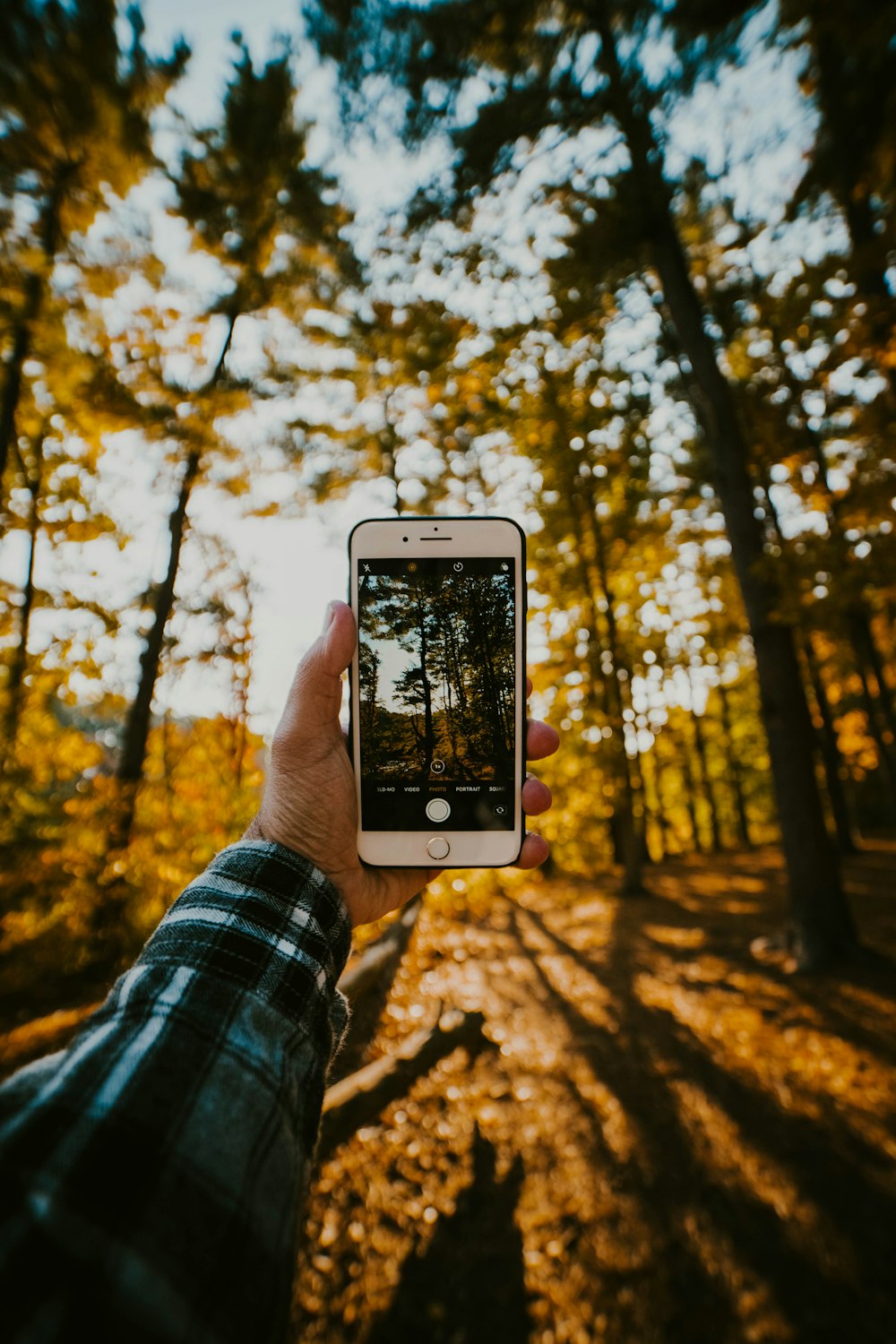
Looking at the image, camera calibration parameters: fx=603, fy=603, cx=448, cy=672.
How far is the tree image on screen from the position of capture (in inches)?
86.3

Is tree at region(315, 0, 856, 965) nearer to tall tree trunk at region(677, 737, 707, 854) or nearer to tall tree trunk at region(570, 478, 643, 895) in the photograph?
tall tree trunk at region(570, 478, 643, 895)

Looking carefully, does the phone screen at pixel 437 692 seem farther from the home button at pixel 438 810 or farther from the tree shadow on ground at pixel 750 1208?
the tree shadow on ground at pixel 750 1208

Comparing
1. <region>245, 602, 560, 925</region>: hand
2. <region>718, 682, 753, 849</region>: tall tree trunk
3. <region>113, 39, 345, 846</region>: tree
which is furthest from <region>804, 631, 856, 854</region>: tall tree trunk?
<region>245, 602, 560, 925</region>: hand

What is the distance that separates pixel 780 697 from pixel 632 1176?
525 cm

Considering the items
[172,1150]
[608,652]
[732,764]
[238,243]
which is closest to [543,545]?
[608,652]

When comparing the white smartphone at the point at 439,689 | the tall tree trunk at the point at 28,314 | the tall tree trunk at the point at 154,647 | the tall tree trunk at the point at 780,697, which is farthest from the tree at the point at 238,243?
the white smartphone at the point at 439,689

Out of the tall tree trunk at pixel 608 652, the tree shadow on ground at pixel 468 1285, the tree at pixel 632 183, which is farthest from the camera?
the tall tree trunk at pixel 608 652

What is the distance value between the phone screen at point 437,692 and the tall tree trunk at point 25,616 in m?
9.08

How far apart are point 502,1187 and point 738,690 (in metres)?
26.8

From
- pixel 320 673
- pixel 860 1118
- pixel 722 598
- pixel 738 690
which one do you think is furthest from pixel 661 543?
pixel 738 690

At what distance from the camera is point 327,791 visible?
78.0 inches

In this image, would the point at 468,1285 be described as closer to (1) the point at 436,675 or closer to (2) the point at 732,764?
(1) the point at 436,675

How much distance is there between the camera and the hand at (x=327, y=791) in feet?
6.13

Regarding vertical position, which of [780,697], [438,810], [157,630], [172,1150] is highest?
[157,630]
